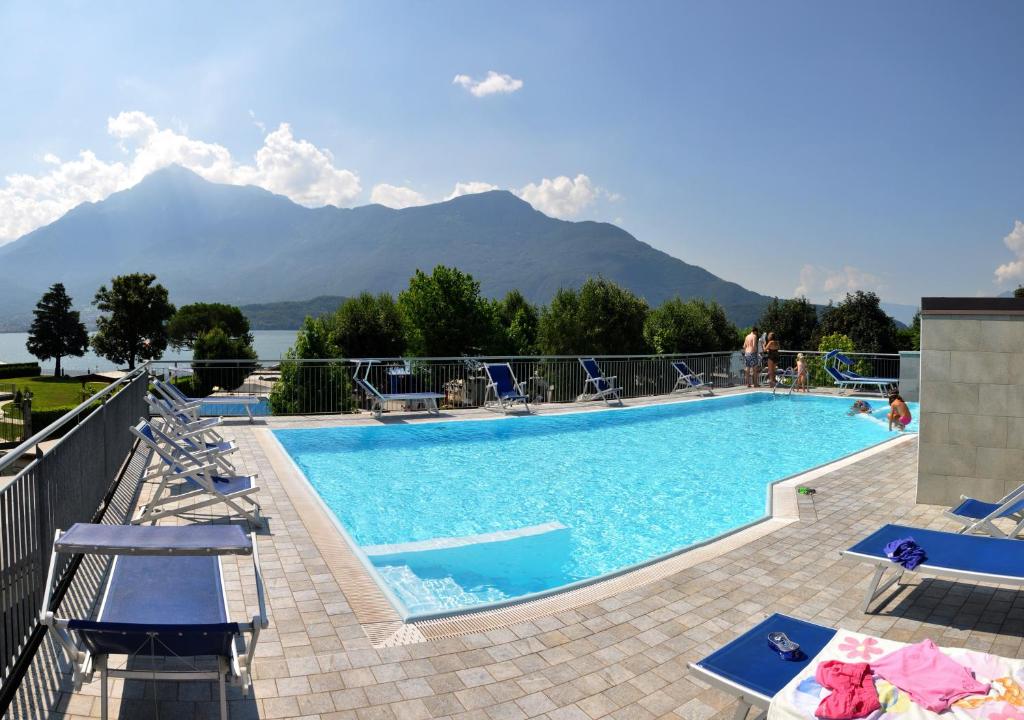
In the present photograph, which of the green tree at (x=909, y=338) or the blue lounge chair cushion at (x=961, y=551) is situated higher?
the green tree at (x=909, y=338)

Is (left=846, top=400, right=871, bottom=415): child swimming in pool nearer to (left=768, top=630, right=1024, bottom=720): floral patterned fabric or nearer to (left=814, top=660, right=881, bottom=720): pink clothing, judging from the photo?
(left=768, top=630, right=1024, bottom=720): floral patterned fabric

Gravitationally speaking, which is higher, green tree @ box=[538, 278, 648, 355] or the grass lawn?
green tree @ box=[538, 278, 648, 355]

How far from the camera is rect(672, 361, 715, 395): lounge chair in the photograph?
16.7m

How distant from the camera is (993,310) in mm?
6605

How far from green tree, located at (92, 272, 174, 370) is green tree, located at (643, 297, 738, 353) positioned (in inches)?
1626

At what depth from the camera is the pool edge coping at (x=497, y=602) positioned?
382cm

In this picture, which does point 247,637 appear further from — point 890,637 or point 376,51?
point 376,51

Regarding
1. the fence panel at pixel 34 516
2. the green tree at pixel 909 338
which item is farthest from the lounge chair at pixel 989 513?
the green tree at pixel 909 338

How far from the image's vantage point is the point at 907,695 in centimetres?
238

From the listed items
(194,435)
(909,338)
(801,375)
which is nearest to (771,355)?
(801,375)

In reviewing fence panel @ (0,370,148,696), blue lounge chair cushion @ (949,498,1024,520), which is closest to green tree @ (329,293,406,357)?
fence panel @ (0,370,148,696)

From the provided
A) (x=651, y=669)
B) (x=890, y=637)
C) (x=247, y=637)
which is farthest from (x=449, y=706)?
(x=890, y=637)

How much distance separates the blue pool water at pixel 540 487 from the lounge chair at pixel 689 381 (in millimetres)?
2494

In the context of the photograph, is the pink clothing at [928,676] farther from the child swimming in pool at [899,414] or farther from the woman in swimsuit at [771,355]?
the woman in swimsuit at [771,355]
